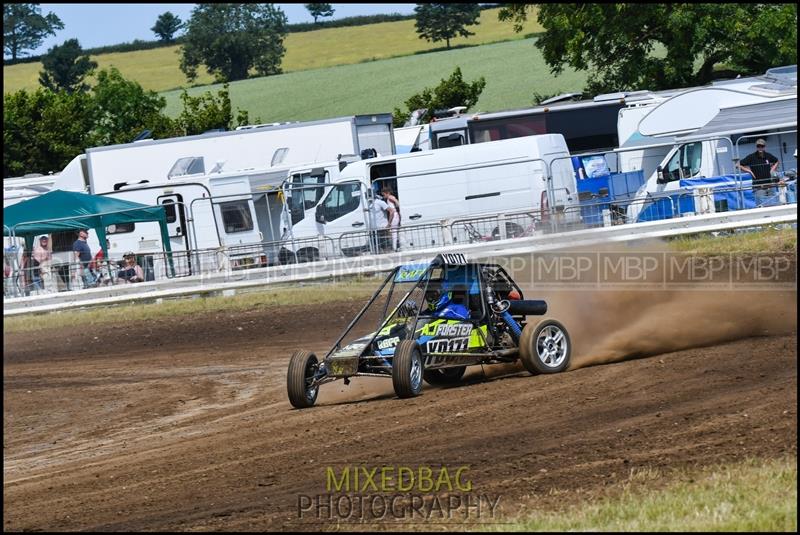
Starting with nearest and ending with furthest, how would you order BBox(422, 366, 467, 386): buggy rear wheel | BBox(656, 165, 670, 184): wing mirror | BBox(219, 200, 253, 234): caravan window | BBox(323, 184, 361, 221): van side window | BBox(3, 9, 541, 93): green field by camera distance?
BBox(422, 366, 467, 386): buggy rear wheel, BBox(656, 165, 670, 184): wing mirror, BBox(323, 184, 361, 221): van side window, BBox(219, 200, 253, 234): caravan window, BBox(3, 9, 541, 93): green field

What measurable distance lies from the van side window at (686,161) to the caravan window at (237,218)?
8031mm

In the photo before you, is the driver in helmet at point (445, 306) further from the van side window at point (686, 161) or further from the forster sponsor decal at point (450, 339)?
the van side window at point (686, 161)

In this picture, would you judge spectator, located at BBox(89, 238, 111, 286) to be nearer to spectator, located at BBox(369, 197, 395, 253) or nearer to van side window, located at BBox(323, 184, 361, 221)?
van side window, located at BBox(323, 184, 361, 221)

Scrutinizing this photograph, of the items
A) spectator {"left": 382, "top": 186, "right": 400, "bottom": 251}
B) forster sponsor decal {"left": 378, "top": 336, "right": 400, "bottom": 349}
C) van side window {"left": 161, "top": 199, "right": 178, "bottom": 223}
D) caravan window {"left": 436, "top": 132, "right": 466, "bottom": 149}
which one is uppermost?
caravan window {"left": 436, "top": 132, "right": 466, "bottom": 149}

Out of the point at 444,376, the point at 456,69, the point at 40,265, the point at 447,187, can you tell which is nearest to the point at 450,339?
the point at 444,376

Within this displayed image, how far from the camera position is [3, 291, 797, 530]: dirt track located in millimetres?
6480

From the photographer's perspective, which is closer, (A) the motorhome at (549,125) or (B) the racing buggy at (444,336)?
(B) the racing buggy at (444,336)

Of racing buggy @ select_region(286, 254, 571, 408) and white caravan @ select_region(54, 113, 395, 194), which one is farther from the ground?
white caravan @ select_region(54, 113, 395, 194)

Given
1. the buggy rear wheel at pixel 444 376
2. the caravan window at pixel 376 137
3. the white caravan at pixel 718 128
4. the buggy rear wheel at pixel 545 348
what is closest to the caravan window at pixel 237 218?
the caravan window at pixel 376 137

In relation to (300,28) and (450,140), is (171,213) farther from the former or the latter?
(300,28)

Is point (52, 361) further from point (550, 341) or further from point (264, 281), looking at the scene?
point (550, 341)

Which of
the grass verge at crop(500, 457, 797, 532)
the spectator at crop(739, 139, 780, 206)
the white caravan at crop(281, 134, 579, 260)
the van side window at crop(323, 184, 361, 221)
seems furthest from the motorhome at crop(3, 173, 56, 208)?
the grass verge at crop(500, 457, 797, 532)

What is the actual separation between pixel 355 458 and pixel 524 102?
4494 cm

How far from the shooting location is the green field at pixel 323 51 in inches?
2803
